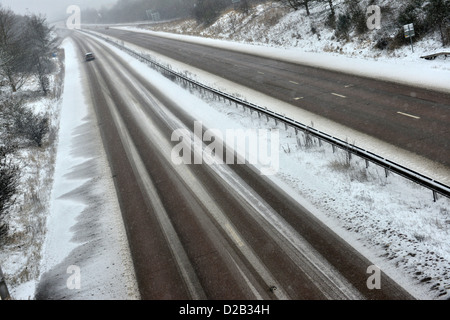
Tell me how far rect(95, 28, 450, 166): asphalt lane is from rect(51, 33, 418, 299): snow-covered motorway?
5.08 m

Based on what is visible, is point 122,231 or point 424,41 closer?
point 122,231

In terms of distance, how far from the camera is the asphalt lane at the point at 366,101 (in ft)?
39.5

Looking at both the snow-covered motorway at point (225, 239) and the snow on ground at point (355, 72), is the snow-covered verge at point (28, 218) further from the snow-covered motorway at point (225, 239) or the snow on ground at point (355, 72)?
the snow on ground at point (355, 72)

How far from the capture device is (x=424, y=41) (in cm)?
2220

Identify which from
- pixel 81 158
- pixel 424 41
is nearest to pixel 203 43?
pixel 424 41

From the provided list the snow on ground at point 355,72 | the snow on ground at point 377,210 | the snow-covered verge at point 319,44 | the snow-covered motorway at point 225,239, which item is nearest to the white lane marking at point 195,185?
the snow-covered motorway at point 225,239

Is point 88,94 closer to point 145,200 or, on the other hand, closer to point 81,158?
point 81,158

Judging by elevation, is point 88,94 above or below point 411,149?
above

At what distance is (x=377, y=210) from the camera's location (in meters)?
8.74

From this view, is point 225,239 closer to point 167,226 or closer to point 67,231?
point 167,226

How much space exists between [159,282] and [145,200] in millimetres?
4157

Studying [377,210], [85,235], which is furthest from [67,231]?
[377,210]

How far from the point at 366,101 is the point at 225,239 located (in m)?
11.2

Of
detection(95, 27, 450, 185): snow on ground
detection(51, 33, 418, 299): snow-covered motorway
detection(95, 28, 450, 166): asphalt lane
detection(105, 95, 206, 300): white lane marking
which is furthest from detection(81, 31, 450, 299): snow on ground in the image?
detection(105, 95, 206, 300): white lane marking
